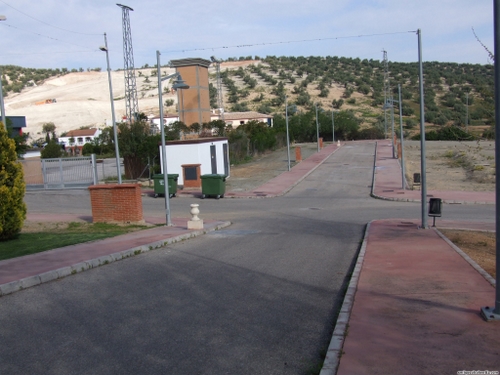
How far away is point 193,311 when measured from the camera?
745 centimetres

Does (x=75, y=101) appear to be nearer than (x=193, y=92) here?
No

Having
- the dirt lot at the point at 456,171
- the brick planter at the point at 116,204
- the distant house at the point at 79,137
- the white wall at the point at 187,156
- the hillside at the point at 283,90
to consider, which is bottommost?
the dirt lot at the point at 456,171

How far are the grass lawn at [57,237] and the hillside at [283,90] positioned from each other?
62349 millimetres

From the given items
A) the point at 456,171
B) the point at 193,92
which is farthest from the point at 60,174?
the point at 456,171

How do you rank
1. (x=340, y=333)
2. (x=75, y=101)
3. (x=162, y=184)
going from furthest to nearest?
(x=75, y=101) < (x=162, y=184) < (x=340, y=333)

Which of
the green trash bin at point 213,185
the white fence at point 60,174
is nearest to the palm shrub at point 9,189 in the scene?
the green trash bin at point 213,185

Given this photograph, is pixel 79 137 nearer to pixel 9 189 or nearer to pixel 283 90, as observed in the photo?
pixel 283 90

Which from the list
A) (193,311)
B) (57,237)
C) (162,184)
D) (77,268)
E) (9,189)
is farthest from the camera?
(162,184)

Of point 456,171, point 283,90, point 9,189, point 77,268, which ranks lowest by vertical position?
point 456,171

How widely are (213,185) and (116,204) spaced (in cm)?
994

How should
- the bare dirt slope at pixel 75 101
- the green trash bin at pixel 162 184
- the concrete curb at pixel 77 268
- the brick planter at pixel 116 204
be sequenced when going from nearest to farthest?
the concrete curb at pixel 77 268 < the brick planter at pixel 116 204 < the green trash bin at pixel 162 184 < the bare dirt slope at pixel 75 101

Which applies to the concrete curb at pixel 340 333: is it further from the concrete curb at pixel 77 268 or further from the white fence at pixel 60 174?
the white fence at pixel 60 174

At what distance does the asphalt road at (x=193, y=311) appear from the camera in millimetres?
5629

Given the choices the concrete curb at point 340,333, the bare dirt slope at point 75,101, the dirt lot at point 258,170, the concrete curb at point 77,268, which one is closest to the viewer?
the concrete curb at point 340,333
